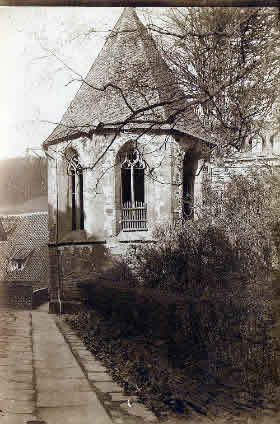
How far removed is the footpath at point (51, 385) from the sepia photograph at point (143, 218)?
13 mm

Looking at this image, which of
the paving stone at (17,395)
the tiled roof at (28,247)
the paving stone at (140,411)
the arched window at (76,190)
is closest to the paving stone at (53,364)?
the paving stone at (17,395)

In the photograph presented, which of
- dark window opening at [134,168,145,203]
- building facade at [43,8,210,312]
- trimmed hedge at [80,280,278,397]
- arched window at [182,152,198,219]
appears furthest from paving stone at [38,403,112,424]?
arched window at [182,152,198,219]

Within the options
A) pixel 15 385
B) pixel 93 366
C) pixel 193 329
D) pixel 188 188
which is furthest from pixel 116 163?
pixel 15 385

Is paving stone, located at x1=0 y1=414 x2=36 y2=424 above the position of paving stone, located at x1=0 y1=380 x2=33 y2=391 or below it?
below

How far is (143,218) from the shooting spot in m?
5.10

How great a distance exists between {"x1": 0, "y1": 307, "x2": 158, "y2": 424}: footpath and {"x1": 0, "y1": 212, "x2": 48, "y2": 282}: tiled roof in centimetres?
47

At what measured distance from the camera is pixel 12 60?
3820 mm

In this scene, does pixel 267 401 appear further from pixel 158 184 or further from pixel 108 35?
pixel 108 35

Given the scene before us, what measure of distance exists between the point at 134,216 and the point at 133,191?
0.29 m

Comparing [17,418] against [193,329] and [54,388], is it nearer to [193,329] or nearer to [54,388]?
[54,388]

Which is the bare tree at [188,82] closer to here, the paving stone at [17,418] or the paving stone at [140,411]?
the paving stone at [140,411]

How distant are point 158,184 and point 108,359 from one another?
6.22 ft

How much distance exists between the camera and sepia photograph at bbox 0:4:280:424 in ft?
12.1

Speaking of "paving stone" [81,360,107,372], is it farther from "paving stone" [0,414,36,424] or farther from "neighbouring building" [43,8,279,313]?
"paving stone" [0,414,36,424]
